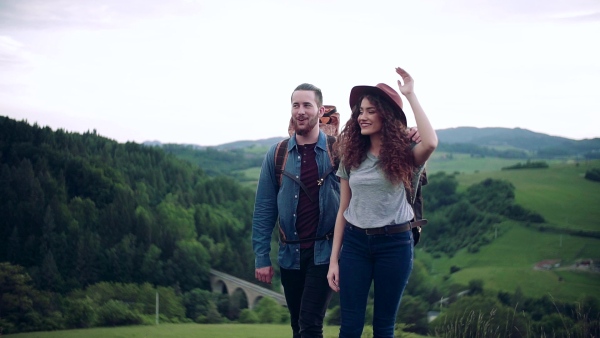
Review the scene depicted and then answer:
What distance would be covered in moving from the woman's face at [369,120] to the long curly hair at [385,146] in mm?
19

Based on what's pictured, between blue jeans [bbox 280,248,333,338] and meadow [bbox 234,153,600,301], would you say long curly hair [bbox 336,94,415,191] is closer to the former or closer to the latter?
blue jeans [bbox 280,248,333,338]

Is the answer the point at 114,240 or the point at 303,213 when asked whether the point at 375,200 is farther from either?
the point at 114,240

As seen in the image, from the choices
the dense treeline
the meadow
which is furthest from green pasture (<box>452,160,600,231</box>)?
the dense treeline

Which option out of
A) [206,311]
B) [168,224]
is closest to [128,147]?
[168,224]

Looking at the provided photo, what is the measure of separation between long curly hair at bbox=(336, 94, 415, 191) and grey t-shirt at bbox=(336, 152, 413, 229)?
46 millimetres

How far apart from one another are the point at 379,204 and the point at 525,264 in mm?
63547

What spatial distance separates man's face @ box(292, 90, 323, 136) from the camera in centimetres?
383

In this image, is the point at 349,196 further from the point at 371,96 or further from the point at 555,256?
the point at 555,256

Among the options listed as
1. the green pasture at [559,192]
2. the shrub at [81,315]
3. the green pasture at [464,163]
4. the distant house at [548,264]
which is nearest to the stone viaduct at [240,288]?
the shrub at [81,315]

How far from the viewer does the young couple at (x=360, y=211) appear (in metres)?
3.30

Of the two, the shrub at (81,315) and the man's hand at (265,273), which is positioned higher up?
the man's hand at (265,273)

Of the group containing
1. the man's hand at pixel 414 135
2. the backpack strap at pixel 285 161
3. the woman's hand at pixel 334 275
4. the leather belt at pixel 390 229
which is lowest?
the woman's hand at pixel 334 275

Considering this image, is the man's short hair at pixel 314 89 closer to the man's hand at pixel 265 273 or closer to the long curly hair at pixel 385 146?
the long curly hair at pixel 385 146

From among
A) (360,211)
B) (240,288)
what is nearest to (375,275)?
(360,211)
